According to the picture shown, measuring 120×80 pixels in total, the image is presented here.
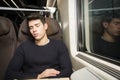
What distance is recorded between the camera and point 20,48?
216 cm

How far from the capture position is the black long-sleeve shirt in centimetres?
209

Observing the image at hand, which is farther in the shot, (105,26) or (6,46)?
(6,46)

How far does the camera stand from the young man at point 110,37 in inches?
55.0

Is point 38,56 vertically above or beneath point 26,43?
beneath

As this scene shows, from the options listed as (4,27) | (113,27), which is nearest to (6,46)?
(4,27)

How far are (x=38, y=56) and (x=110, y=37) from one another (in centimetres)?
86

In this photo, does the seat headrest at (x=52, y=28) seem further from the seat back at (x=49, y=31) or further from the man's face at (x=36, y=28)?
the man's face at (x=36, y=28)

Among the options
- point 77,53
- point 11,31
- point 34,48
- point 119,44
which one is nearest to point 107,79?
point 119,44

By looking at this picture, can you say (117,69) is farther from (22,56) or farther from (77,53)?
(22,56)

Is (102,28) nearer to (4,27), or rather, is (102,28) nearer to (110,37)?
(110,37)

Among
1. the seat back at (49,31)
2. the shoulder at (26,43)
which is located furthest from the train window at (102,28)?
the shoulder at (26,43)

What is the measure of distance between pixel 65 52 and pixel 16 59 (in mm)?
542

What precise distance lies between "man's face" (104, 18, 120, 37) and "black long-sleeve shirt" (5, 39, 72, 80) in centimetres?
68

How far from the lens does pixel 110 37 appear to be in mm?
1573
